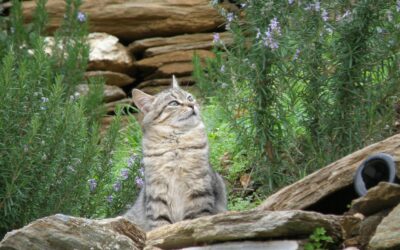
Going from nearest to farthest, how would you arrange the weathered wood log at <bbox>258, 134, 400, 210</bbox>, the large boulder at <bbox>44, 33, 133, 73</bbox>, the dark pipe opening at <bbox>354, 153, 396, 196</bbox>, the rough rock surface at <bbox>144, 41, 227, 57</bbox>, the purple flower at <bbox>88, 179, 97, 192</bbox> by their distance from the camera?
the dark pipe opening at <bbox>354, 153, 396, 196</bbox>, the weathered wood log at <bbox>258, 134, 400, 210</bbox>, the purple flower at <bbox>88, 179, 97, 192</bbox>, the large boulder at <bbox>44, 33, 133, 73</bbox>, the rough rock surface at <bbox>144, 41, 227, 57</bbox>

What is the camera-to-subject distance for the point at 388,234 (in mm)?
4492

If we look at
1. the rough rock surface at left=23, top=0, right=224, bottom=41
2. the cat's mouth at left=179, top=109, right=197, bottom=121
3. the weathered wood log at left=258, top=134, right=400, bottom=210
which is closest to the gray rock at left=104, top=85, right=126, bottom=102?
the rough rock surface at left=23, top=0, right=224, bottom=41

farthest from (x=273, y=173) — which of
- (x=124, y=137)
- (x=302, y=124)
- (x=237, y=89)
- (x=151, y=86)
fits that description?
(x=151, y=86)

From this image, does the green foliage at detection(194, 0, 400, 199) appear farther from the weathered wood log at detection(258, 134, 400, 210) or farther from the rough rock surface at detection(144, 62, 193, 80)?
the rough rock surface at detection(144, 62, 193, 80)

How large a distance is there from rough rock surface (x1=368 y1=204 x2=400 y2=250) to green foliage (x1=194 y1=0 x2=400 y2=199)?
2292 mm

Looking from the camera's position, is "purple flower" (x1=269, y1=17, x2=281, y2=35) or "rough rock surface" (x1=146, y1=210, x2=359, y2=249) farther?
"purple flower" (x1=269, y1=17, x2=281, y2=35)

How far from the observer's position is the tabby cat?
6891 mm

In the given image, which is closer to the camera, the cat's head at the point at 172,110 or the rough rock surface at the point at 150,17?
the cat's head at the point at 172,110

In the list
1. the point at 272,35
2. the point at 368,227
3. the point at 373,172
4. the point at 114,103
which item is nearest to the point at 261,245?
the point at 368,227

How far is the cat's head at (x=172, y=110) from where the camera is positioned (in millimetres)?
7477

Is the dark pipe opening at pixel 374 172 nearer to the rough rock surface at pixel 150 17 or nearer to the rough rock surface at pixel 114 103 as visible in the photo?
the rough rock surface at pixel 114 103

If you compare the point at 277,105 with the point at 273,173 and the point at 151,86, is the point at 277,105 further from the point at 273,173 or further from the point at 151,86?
the point at 151,86

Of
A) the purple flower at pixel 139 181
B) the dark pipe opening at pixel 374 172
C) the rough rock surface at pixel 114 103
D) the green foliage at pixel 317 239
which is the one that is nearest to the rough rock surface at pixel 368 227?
the green foliage at pixel 317 239

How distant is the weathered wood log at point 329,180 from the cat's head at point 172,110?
6.18 ft
